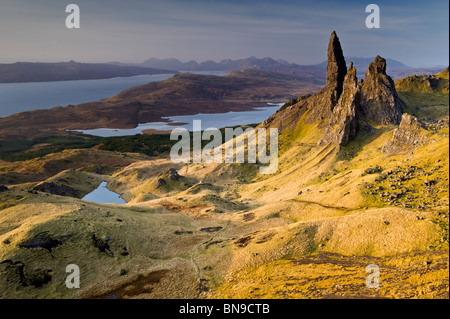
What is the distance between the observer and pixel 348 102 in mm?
103062

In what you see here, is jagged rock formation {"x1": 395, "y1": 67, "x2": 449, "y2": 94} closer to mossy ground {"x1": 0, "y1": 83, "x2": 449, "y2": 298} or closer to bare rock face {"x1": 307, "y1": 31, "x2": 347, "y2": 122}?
bare rock face {"x1": 307, "y1": 31, "x2": 347, "y2": 122}

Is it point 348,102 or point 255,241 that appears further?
point 348,102

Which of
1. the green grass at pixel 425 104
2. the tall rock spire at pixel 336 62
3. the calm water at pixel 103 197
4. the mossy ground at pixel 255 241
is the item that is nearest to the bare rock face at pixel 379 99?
the green grass at pixel 425 104

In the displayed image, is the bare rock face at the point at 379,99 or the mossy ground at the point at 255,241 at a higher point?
the bare rock face at the point at 379,99

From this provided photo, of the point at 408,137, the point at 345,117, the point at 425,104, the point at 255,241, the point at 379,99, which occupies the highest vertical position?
the point at 379,99

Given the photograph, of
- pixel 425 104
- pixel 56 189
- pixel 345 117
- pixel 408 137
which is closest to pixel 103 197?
pixel 56 189

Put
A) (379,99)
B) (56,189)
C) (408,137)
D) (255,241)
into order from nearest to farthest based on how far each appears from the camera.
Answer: (255,241)
(408,137)
(379,99)
(56,189)

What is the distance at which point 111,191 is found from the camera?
123 metres

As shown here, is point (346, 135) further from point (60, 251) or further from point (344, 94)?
point (60, 251)

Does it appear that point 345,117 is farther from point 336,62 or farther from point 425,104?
point 425,104

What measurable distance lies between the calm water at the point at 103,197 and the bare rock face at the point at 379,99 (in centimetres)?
9248

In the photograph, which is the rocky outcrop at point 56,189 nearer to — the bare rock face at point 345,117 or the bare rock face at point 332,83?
the bare rock face at point 345,117

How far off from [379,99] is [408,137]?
104ft

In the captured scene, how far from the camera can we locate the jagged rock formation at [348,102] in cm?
9731
